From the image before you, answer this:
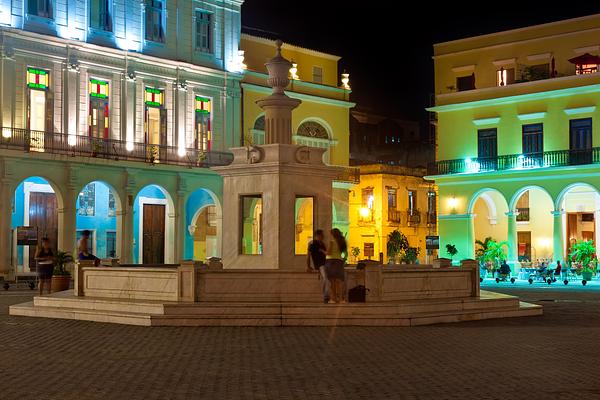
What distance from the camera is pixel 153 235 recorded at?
134ft

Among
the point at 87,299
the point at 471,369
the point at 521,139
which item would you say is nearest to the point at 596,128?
the point at 521,139

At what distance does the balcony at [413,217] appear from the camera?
5706 centimetres

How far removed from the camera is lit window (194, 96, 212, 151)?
1655 inches

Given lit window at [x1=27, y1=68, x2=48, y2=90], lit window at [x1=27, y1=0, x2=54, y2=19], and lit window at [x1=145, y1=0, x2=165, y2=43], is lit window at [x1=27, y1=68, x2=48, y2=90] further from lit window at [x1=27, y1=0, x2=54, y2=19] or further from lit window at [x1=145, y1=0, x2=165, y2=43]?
lit window at [x1=145, y1=0, x2=165, y2=43]

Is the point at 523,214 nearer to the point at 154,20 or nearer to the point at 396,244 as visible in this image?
the point at 396,244

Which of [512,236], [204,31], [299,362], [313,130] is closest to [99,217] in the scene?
[204,31]

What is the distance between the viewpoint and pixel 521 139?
4316 centimetres

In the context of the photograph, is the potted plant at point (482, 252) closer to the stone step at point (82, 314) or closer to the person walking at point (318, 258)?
the person walking at point (318, 258)

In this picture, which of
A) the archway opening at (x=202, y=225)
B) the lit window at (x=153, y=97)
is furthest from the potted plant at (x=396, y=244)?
the lit window at (x=153, y=97)

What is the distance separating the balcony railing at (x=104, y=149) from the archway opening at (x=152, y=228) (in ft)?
5.06

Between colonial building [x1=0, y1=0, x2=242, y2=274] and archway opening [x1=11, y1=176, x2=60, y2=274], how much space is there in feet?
0.16

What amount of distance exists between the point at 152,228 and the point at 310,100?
418 inches

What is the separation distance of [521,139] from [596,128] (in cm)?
360

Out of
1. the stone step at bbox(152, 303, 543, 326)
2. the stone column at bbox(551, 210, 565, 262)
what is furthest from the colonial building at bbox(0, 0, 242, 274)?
the stone step at bbox(152, 303, 543, 326)
